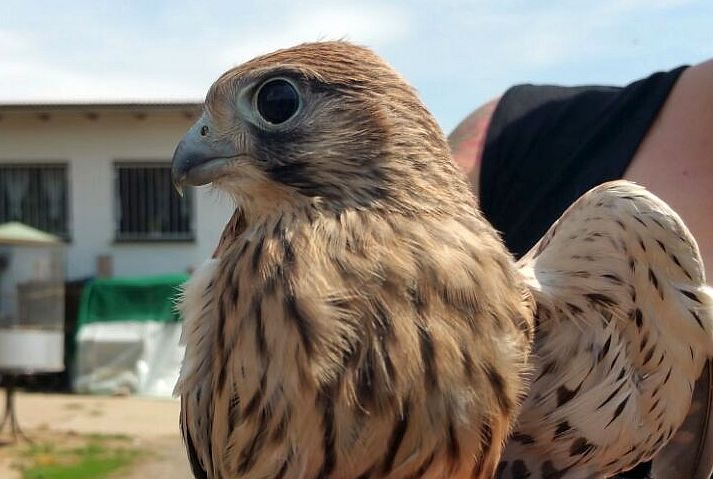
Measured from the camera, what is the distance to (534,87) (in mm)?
3318

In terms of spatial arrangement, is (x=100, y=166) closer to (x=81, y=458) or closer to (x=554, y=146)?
(x=81, y=458)

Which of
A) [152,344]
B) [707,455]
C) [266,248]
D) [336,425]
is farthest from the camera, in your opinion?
[152,344]

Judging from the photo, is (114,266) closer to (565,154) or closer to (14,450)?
(14,450)

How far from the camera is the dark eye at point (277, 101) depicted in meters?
1.75

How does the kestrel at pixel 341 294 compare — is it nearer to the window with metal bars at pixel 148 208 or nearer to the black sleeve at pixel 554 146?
the black sleeve at pixel 554 146

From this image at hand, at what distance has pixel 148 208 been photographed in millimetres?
15078

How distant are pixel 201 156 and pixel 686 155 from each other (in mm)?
1904

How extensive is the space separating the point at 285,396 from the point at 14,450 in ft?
28.7

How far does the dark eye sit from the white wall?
13.1m

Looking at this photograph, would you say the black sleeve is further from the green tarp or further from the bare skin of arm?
the green tarp

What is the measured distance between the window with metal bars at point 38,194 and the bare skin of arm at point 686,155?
14.1 m

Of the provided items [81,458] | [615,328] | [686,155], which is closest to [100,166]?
[81,458]

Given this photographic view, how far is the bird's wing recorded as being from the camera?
2.02 meters

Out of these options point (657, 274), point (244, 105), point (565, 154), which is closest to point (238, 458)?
point (244, 105)
